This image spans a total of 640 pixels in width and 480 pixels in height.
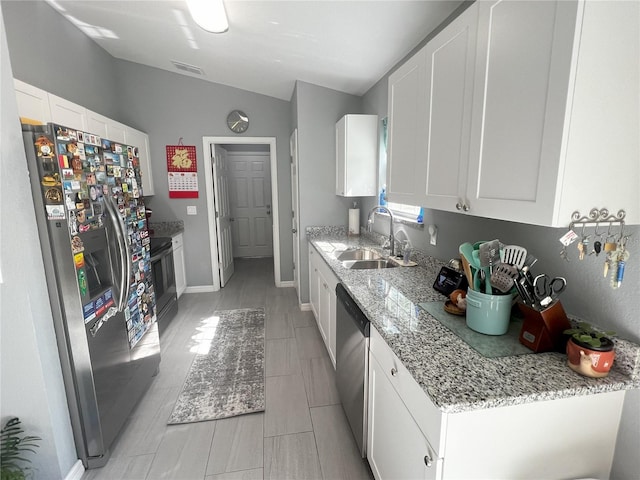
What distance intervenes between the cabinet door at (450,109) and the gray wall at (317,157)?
205cm

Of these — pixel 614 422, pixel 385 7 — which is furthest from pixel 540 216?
pixel 385 7

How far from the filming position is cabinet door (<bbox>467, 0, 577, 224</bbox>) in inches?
32.7

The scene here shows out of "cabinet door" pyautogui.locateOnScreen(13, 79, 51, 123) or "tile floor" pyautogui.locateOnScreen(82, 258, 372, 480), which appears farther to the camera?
"cabinet door" pyautogui.locateOnScreen(13, 79, 51, 123)

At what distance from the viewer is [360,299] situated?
5.27 feet

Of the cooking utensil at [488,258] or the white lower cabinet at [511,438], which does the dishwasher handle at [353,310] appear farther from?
the cooking utensil at [488,258]

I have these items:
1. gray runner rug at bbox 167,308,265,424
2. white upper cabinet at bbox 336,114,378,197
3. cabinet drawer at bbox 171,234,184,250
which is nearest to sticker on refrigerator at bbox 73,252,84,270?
gray runner rug at bbox 167,308,265,424

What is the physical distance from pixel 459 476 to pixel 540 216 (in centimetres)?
80

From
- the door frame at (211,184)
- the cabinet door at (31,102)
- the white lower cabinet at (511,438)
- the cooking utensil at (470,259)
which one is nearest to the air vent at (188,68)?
the door frame at (211,184)

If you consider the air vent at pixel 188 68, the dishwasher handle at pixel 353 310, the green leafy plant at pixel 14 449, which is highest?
the air vent at pixel 188 68

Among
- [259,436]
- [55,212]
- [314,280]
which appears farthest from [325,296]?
[55,212]

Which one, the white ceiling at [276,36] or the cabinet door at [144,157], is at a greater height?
the white ceiling at [276,36]

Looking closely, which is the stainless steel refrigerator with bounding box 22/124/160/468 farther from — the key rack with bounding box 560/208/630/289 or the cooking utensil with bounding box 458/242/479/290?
the key rack with bounding box 560/208/630/289

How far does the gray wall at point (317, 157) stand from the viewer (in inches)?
132

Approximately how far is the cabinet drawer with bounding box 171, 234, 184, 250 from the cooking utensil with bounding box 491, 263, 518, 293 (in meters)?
3.51
